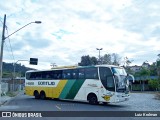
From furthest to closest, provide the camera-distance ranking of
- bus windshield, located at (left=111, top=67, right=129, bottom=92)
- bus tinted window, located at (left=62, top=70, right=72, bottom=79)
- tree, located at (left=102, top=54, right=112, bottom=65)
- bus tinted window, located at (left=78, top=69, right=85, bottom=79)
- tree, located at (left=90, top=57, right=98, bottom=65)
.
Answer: tree, located at (left=102, top=54, right=112, bottom=65)
tree, located at (left=90, top=57, right=98, bottom=65)
bus tinted window, located at (left=62, top=70, right=72, bottom=79)
bus tinted window, located at (left=78, top=69, right=85, bottom=79)
bus windshield, located at (left=111, top=67, right=129, bottom=92)

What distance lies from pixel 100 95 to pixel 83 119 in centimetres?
1033

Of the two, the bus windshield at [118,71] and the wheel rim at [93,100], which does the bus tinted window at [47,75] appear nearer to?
the wheel rim at [93,100]

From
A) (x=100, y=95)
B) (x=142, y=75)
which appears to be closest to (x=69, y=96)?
(x=100, y=95)

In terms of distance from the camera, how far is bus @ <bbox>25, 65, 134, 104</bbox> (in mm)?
24078

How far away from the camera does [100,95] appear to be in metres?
24.6

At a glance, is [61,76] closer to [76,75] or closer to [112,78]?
[76,75]

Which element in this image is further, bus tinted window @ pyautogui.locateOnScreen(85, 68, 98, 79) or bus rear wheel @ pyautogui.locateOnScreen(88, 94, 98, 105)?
bus tinted window @ pyautogui.locateOnScreen(85, 68, 98, 79)

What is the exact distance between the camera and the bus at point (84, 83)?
79.0 ft

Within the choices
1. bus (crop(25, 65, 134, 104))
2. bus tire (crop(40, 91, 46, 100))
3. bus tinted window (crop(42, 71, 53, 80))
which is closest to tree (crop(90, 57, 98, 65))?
→ bus tire (crop(40, 91, 46, 100))

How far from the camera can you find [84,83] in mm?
26547

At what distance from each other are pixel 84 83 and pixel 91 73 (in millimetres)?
1279

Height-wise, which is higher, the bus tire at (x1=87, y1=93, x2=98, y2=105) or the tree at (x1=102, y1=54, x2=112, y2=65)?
the tree at (x1=102, y1=54, x2=112, y2=65)

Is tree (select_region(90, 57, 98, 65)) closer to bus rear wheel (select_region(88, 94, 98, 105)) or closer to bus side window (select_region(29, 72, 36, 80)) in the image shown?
bus side window (select_region(29, 72, 36, 80))

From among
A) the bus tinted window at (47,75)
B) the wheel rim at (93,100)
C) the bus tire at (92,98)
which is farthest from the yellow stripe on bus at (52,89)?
the wheel rim at (93,100)
